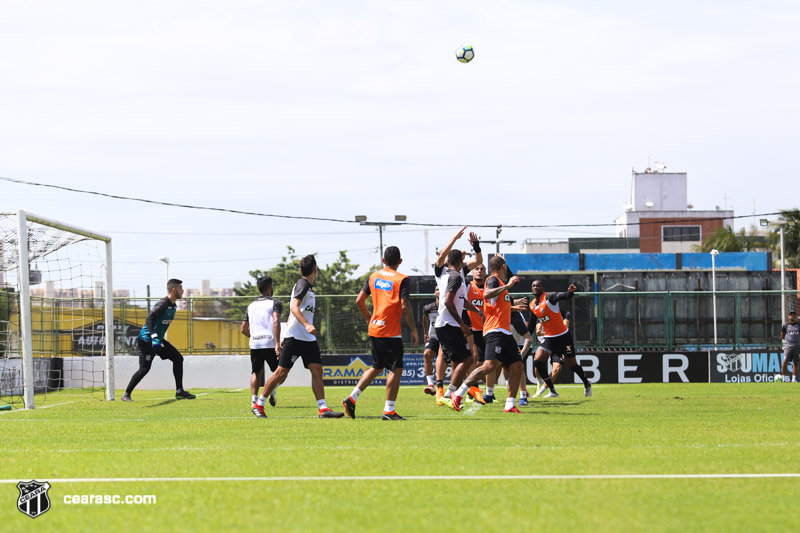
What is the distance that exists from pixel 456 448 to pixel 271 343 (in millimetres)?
6427

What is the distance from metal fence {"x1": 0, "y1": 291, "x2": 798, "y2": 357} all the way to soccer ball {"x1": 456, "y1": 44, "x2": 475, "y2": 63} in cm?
729

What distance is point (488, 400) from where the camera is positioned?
45.0 ft

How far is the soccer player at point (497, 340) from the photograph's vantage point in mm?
11477

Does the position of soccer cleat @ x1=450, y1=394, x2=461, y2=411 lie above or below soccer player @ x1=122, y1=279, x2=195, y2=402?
below

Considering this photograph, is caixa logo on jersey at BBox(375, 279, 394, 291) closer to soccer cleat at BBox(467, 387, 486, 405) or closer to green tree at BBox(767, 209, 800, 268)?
soccer cleat at BBox(467, 387, 486, 405)

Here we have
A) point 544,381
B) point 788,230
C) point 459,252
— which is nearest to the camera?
point 459,252

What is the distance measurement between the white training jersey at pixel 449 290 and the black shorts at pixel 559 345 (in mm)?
3296

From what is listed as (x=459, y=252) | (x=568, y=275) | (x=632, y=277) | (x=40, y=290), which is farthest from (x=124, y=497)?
(x=568, y=275)

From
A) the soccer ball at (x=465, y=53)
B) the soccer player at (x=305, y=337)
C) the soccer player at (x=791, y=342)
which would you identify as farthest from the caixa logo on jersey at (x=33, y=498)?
the soccer player at (x=791, y=342)

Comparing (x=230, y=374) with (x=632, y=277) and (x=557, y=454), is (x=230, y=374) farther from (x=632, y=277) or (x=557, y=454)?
(x=632, y=277)

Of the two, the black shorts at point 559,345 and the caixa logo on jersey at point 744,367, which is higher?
the black shorts at point 559,345

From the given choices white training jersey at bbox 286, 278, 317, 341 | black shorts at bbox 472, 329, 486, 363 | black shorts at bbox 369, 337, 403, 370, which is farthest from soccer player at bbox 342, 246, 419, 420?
black shorts at bbox 472, 329, 486, 363

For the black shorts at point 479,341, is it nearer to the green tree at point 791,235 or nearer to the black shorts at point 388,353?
the black shorts at point 388,353

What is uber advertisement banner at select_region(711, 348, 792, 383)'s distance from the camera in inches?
945
